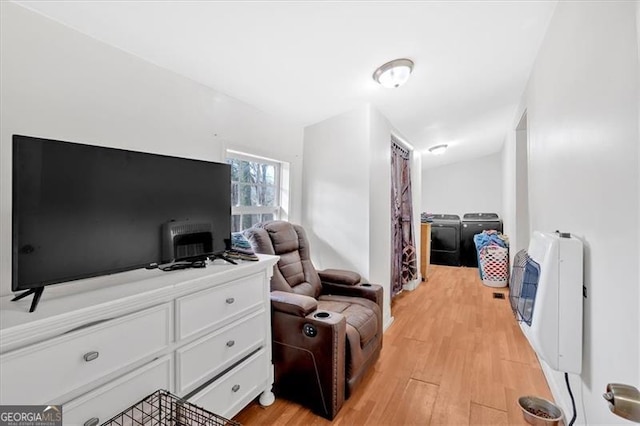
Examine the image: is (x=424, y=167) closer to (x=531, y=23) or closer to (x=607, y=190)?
(x=531, y=23)

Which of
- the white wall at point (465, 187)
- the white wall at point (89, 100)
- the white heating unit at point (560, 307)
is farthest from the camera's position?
the white wall at point (465, 187)

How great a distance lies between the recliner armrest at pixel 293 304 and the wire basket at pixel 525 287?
3.88 ft

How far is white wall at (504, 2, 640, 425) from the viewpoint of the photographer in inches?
38.0

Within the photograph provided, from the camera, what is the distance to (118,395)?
1.13 metres

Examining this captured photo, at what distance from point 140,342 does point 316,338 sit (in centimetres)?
95

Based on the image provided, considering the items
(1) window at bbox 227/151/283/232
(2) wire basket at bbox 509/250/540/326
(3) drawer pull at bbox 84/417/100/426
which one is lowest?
(3) drawer pull at bbox 84/417/100/426

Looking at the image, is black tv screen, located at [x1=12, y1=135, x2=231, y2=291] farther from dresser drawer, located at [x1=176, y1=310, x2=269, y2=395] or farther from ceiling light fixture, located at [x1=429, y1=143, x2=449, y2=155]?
ceiling light fixture, located at [x1=429, y1=143, x2=449, y2=155]

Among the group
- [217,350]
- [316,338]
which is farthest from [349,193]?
[217,350]

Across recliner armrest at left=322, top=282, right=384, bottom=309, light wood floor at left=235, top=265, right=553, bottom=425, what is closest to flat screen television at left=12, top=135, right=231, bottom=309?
light wood floor at left=235, top=265, right=553, bottom=425

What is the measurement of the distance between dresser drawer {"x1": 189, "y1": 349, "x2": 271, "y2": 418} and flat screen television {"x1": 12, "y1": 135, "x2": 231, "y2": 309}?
71 cm

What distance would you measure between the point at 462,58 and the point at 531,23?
435mm

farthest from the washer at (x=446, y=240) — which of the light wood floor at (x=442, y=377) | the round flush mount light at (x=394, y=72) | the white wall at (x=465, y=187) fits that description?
the round flush mount light at (x=394, y=72)

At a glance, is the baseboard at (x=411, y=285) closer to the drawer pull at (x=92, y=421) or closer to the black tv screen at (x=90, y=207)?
the black tv screen at (x=90, y=207)

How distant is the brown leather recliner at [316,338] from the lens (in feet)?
5.77
